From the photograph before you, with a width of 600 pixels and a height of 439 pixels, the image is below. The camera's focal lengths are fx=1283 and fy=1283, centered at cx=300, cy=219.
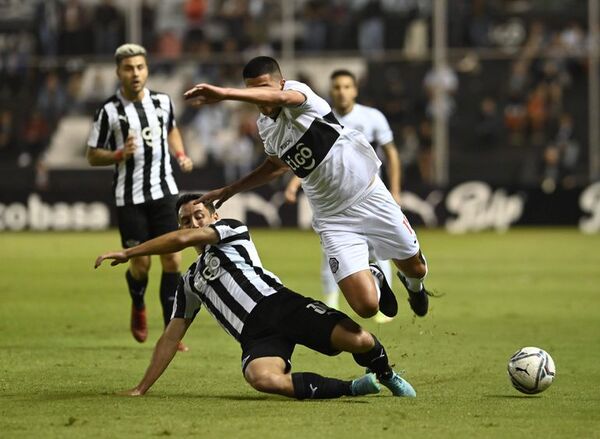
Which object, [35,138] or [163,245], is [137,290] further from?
[35,138]

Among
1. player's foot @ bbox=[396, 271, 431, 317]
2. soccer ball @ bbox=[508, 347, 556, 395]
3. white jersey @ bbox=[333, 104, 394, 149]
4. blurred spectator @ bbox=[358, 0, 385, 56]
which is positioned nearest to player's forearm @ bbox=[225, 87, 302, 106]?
→ soccer ball @ bbox=[508, 347, 556, 395]

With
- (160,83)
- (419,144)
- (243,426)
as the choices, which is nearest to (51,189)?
(160,83)

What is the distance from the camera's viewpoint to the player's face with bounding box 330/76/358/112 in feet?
39.2

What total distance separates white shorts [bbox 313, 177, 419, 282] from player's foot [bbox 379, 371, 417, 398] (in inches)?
35.1

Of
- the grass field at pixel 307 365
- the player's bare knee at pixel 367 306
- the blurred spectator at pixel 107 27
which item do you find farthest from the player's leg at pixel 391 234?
the blurred spectator at pixel 107 27

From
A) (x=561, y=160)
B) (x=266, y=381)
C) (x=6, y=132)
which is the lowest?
(x=561, y=160)

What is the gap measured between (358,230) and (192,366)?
1680 mm

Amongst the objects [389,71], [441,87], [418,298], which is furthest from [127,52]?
[389,71]

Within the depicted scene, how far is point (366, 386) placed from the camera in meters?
7.58

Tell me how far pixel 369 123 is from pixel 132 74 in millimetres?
2699

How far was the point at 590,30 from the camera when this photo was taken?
28875mm

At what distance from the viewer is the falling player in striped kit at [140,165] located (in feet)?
34.4

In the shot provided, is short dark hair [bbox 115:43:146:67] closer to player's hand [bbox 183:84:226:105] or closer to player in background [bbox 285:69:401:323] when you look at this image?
player in background [bbox 285:69:401:323]

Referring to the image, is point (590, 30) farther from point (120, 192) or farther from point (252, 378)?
point (252, 378)
